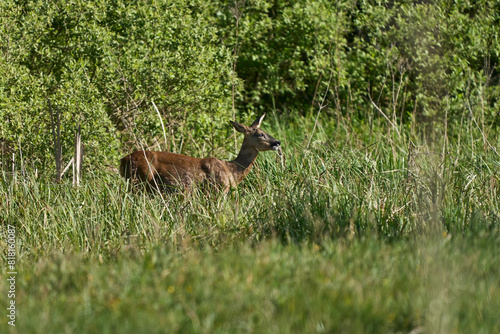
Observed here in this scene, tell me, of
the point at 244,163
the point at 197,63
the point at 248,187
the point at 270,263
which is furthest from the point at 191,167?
the point at 270,263

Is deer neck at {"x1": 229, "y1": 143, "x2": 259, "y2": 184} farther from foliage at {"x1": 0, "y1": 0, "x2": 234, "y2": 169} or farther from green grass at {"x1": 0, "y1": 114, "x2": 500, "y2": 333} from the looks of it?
green grass at {"x1": 0, "y1": 114, "x2": 500, "y2": 333}

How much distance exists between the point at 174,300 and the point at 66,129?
537 centimetres

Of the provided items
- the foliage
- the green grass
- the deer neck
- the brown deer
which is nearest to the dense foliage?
the foliage

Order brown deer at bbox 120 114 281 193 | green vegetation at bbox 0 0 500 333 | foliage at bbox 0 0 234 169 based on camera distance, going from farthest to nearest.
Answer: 1. foliage at bbox 0 0 234 169
2. brown deer at bbox 120 114 281 193
3. green vegetation at bbox 0 0 500 333

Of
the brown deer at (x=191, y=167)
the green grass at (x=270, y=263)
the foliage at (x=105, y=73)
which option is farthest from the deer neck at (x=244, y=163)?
the green grass at (x=270, y=263)

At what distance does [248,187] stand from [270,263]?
4637 millimetres

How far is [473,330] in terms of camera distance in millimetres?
2971

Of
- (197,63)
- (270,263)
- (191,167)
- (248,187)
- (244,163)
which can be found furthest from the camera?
(197,63)

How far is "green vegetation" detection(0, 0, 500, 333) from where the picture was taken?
317 centimetres

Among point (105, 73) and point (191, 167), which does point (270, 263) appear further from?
point (105, 73)

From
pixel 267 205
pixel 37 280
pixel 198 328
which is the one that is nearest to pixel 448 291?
pixel 198 328

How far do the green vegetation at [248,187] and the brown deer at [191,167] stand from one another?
0.25 metres

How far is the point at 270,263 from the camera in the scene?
3.66 m

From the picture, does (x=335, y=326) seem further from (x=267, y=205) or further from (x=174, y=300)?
(x=267, y=205)
